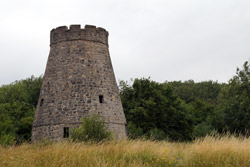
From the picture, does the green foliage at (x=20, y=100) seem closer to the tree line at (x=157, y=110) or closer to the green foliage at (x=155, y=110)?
the tree line at (x=157, y=110)

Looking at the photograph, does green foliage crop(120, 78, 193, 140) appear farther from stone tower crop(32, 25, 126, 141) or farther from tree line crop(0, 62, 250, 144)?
stone tower crop(32, 25, 126, 141)

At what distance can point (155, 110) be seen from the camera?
33688 mm

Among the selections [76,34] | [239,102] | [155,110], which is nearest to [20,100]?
[155,110]

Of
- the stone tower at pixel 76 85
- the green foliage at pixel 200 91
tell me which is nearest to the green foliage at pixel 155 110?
the stone tower at pixel 76 85

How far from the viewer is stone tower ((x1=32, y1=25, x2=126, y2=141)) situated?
66.9 ft

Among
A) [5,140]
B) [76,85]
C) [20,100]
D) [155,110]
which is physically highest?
[20,100]

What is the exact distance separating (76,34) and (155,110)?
50.1 feet

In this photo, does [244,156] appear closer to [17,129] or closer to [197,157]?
[197,157]

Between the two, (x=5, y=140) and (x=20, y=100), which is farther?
(x=20, y=100)

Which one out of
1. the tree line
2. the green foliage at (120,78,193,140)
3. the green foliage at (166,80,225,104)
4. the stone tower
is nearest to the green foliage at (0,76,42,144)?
the tree line

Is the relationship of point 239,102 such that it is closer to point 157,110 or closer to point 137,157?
point 157,110

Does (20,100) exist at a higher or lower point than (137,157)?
higher

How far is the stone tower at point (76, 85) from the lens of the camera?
20.4 m

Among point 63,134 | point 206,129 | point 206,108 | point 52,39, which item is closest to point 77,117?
point 63,134
